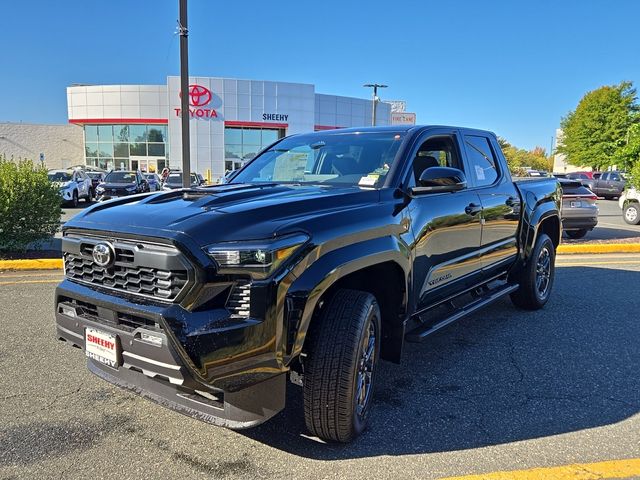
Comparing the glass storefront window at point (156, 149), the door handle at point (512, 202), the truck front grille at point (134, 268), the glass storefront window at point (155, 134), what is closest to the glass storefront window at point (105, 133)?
the glass storefront window at point (155, 134)

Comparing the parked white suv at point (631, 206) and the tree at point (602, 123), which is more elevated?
the tree at point (602, 123)

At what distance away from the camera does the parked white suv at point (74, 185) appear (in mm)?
21281

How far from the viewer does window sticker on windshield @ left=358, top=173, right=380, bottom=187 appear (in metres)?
3.44

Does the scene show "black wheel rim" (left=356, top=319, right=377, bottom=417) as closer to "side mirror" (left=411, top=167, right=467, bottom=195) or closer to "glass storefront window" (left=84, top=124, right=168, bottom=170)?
"side mirror" (left=411, top=167, right=467, bottom=195)

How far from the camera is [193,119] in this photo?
4122 centimetres

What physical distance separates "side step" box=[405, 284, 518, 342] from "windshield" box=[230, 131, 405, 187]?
109cm

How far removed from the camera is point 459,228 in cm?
400

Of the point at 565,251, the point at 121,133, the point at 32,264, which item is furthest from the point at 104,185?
the point at 121,133

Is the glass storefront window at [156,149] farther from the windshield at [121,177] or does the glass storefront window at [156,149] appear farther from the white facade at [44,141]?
the windshield at [121,177]

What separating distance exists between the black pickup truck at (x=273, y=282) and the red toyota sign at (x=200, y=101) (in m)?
39.4

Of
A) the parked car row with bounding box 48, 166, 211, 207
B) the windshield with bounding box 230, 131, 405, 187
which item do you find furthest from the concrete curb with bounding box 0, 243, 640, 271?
the parked car row with bounding box 48, 166, 211, 207

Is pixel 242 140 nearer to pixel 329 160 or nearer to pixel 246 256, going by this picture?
pixel 329 160

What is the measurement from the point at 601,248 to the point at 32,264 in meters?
10.7

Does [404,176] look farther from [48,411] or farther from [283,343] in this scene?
[48,411]
